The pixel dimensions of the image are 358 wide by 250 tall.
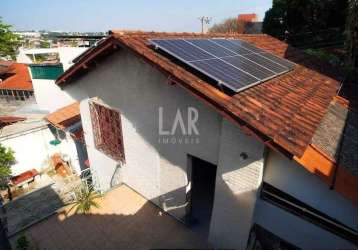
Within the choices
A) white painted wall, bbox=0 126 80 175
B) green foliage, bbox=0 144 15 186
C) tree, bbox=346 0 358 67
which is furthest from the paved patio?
tree, bbox=346 0 358 67

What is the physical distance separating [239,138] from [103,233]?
600 centimetres

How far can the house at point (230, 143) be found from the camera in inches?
211

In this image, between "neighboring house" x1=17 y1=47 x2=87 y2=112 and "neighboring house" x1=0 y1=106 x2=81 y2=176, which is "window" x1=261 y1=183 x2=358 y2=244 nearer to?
"neighboring house" x1=0 y1=106 x2=81 y2=176

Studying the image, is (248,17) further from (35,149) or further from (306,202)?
(306,202)

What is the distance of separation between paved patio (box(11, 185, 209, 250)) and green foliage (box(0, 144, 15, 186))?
1225 centimetres

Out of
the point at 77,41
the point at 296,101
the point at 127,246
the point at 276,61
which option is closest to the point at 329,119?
the point at 296,101

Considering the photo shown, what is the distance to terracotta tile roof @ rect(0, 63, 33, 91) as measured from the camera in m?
33.5

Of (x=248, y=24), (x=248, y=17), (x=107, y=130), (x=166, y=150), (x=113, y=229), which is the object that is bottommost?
(x=113, y=229)

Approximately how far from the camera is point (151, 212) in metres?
9.51

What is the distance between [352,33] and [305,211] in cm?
1993

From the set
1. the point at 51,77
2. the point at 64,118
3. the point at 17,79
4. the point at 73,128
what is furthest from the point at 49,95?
the point at 17,79

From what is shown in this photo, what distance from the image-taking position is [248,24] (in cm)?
7288

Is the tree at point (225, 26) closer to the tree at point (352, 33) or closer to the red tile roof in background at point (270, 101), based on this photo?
the tree at point (352, 33)

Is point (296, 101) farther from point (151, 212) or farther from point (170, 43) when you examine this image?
point (151, 212)
